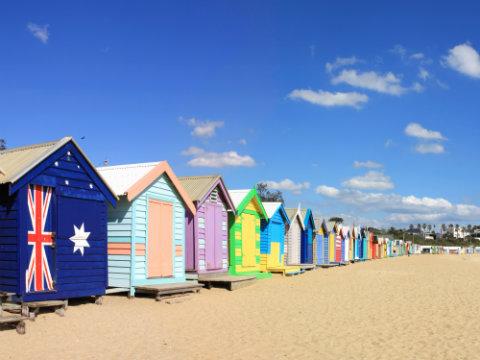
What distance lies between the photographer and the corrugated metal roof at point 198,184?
19434mm

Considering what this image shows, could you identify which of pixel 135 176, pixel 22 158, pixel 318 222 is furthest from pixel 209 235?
pixel 318 222

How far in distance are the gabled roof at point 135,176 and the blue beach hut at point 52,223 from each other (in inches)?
39.7

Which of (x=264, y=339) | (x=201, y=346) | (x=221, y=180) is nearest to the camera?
(x=201, y=346)

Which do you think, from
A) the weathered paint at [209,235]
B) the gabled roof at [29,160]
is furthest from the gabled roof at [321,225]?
the gabled roof at [29,160]

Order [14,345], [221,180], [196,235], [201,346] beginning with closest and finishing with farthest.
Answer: [14,345], [201,346], [196,235], [221,180]

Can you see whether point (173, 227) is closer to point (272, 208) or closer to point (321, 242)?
point (272, 208)

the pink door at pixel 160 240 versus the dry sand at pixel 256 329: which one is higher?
the pink door at pixel 160 240

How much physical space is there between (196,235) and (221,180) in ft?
9.15

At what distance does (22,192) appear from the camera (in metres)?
11.3

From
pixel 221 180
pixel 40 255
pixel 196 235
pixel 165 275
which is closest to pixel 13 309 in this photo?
pixel 40 255

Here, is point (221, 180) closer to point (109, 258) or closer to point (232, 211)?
point (232, 211)

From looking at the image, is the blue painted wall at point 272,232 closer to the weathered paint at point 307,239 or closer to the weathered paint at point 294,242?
the weathered paint at point 294,242

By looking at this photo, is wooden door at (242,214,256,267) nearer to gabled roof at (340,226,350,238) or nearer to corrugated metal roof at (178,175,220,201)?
corrugated metal roof at (178,175,220,201)

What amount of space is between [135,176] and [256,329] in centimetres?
638
